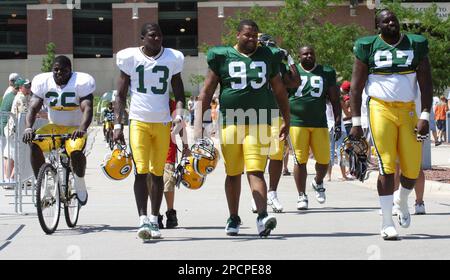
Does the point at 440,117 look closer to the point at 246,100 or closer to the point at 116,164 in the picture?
the point at 116,164

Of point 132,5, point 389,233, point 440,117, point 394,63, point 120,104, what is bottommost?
point 389,233

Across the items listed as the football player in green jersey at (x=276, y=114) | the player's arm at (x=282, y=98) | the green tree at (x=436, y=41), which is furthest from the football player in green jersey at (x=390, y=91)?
the green tree at (x=436, y=41)

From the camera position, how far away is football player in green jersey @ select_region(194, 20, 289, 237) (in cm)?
901

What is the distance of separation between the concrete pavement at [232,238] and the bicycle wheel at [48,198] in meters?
0.16

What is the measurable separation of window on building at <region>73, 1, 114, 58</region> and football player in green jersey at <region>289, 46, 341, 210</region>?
199 ft

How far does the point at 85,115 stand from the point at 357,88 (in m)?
2.89

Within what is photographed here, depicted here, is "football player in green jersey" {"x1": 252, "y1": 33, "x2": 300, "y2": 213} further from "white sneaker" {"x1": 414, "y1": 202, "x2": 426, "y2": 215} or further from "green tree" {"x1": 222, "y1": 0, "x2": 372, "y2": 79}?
"green tree" {"x1": 222, "y1": 0, "x2": 372, "y2": 79}

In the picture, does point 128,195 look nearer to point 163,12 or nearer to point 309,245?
point 309,245

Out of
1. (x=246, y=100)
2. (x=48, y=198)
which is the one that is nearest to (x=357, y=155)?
(x=246, y=100)

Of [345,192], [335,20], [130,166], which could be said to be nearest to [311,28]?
[345,192]

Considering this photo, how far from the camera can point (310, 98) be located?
12.1 meters

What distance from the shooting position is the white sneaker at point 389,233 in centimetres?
856

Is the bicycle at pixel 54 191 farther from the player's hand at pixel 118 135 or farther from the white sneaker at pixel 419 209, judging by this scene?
the white sneaker at pixel 419 209
